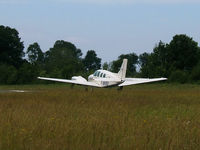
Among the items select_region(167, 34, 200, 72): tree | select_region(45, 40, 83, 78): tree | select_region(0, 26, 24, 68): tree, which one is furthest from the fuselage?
select_region(0, 26, 24, 68): tree

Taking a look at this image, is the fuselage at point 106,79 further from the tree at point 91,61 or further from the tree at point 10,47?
the tree at point 91,61

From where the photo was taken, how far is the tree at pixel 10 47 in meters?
97.7

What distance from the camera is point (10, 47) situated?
9981 cm

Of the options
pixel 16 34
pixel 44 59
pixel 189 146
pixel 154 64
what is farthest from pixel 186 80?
pixel 44 59

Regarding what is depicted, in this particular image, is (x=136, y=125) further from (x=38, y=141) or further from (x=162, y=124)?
(x=38, y=141)

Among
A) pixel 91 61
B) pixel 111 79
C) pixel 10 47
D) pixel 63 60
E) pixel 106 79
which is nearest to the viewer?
pixel 111 79

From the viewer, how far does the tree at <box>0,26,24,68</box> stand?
9771cm

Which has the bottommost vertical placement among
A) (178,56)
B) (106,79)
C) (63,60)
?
(106,79)

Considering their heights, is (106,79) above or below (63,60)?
below

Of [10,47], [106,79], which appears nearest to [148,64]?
[10,47]

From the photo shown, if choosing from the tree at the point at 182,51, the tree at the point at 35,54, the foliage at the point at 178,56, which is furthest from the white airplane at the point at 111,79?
the tree at the point at 35,54

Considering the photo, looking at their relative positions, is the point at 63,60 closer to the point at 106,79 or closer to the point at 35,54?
the point at 35,54

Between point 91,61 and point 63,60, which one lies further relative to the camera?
point 91,61

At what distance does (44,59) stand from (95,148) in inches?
6507
